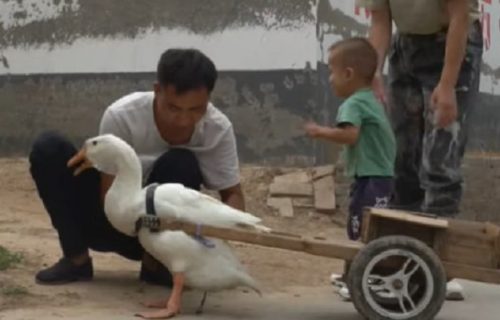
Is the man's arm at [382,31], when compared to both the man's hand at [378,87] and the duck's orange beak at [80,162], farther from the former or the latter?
the duck's orange beak at [80,162]

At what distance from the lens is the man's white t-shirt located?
4.44 metres

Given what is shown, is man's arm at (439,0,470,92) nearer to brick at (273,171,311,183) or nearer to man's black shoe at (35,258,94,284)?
man's black shoe at (35,258,94,284)

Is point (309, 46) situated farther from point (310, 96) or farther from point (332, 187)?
point (332, 187)

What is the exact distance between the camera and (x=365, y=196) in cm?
472

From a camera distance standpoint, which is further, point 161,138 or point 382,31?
point 382,31

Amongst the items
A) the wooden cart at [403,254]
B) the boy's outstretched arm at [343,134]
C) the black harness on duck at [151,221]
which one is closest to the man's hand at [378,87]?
the boy's outstretched arm at [343,134]

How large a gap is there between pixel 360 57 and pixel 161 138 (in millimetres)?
890

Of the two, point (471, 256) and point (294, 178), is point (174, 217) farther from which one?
point (294, 178)

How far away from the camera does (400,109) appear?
4.89 metres

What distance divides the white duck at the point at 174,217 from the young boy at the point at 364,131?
0.75 meters

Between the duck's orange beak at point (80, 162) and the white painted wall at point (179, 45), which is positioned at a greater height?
the white painted wall at point (179, 45)

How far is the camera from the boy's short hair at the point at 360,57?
470cm

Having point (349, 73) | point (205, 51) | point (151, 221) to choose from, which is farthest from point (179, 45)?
point (151, 221)

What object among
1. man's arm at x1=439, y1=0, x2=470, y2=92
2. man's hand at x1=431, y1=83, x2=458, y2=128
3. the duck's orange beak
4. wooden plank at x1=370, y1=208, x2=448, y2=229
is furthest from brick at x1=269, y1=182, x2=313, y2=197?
wooden plank at x1=370, y1=208, x2=448, y2=229
